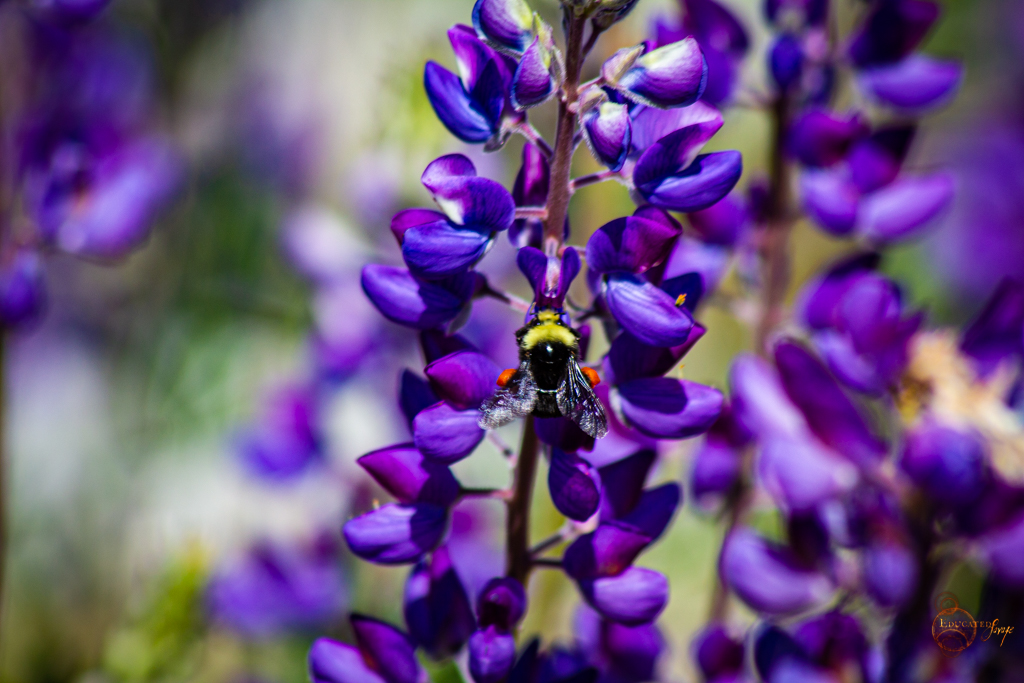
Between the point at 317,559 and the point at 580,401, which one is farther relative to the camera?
the point at 317,559

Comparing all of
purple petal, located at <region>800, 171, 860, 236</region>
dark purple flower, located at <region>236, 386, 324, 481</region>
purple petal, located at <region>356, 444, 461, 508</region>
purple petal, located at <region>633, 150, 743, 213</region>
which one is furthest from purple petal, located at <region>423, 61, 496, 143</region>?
dark purple flower, located at <region>236, 386, 324, 481</region>

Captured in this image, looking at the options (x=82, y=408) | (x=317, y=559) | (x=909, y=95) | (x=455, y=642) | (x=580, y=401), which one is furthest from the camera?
(x=82, y=408)

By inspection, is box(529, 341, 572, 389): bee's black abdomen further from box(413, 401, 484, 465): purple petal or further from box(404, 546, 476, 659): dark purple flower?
box(404, 546, 476, 659): dark purple flower

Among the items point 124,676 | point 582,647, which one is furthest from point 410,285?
point 124,676

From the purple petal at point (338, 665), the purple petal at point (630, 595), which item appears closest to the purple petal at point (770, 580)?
the purple petal at point (630, 595)

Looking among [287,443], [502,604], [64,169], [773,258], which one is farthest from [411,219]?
[287,443]

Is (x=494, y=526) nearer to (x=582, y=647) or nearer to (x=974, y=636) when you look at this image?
(x=582, y=647)
